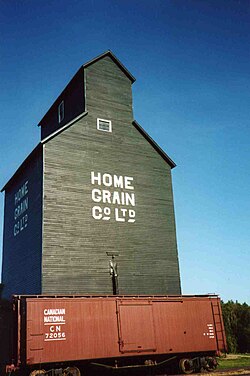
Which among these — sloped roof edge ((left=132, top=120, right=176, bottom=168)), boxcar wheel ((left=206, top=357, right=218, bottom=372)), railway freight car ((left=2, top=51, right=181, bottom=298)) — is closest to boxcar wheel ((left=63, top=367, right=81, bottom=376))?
railway freight car ((left=2, top=51, right=181, bottom=298))

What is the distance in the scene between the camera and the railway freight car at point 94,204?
25266 mm

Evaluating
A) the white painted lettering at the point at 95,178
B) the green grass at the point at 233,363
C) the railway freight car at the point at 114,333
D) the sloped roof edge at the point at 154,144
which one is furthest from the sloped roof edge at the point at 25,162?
the green grass at the point at 233,363

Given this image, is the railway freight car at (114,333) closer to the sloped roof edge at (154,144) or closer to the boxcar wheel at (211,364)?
the boxcar wheel at (211,364)

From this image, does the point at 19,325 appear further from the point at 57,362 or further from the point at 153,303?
the point at 153,303

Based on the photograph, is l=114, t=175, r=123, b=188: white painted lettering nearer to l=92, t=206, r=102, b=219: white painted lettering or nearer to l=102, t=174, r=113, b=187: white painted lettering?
l=102, t=174, r=113, b=187: white painted lettering

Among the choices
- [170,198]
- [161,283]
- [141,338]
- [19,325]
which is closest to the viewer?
[19,325]

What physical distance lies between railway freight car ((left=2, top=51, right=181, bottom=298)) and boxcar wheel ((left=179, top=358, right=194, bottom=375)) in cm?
693

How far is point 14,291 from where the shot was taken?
2922 centimetres

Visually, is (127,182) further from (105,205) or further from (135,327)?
(135,327)

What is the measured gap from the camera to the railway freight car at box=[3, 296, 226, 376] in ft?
55.9

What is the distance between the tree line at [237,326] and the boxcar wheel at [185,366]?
83.6ft

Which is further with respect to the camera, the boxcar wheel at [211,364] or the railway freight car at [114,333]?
the boxcar wheel at [211,364]

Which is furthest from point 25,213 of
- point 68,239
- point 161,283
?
point 161,283

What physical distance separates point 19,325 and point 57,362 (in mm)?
2427
